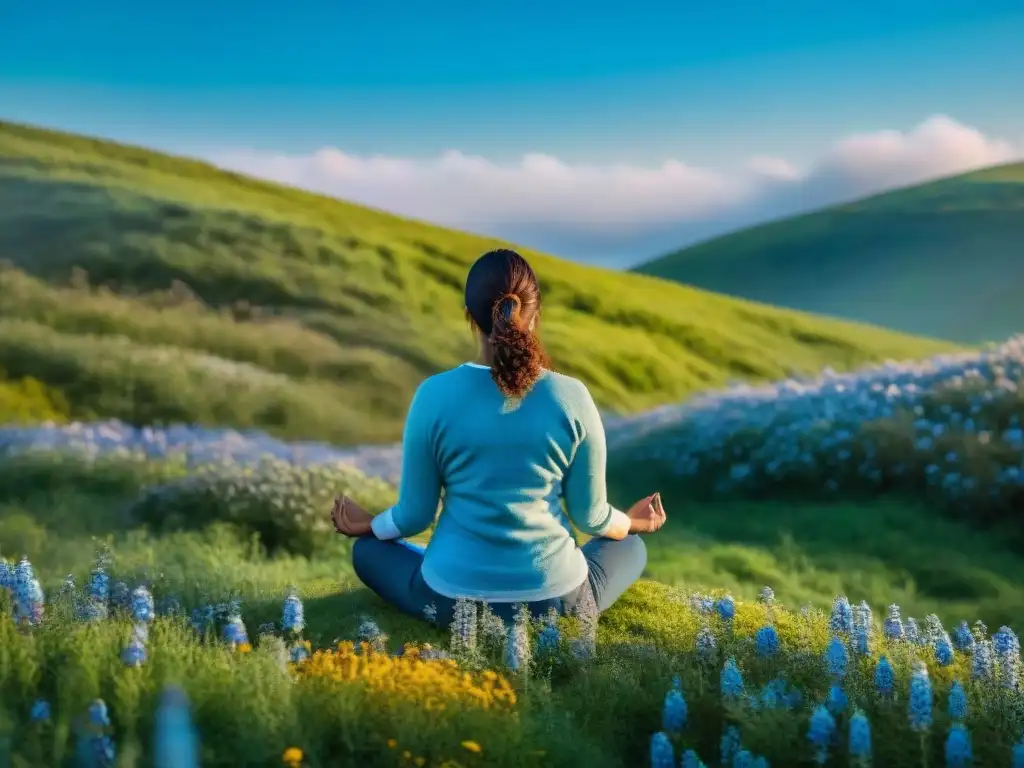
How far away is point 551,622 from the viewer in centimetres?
510

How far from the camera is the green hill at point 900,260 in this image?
37750 mm

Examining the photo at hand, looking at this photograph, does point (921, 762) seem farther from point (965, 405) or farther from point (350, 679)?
point (965, 405)

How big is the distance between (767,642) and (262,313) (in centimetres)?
1652

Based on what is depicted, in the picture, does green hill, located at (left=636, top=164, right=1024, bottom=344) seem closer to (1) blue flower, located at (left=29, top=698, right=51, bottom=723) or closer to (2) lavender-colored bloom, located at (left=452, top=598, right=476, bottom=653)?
(2) lavender-colored bloom, located at (left=452, top=598, right=476, bottom=653)

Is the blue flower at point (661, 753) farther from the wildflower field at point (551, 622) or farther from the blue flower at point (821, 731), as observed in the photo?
the blue flower at point (821, 731)

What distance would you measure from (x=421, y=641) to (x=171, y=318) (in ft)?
48.3

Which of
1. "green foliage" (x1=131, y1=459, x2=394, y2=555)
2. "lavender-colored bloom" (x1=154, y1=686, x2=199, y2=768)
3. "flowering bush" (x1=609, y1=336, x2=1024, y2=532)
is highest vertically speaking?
"lavender-colored bloom" (x1=154, y1=686, x2=199, y2=768)

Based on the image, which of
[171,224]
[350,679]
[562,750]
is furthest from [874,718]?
[171,224]

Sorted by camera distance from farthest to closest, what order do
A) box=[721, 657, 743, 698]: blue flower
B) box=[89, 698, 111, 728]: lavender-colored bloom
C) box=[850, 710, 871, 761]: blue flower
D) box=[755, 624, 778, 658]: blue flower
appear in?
box=[755, 624, 778, 658]: blue flower
box=[721, 657, 743, 698]: blue flower
box=[850, 710, 871, 761]: blue flower
box=[89, 698, 111, 728]: lavender-colored bloom

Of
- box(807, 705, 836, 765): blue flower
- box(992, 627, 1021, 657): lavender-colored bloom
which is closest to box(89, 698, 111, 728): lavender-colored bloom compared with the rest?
box(807, 705, 836, 765): blue flower

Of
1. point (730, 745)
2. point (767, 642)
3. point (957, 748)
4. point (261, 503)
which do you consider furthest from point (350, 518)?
point (261, 503)

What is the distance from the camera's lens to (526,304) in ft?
15.9

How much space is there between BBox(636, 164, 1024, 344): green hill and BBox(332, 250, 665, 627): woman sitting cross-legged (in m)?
33.8

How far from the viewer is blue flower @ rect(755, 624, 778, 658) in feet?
16.3
